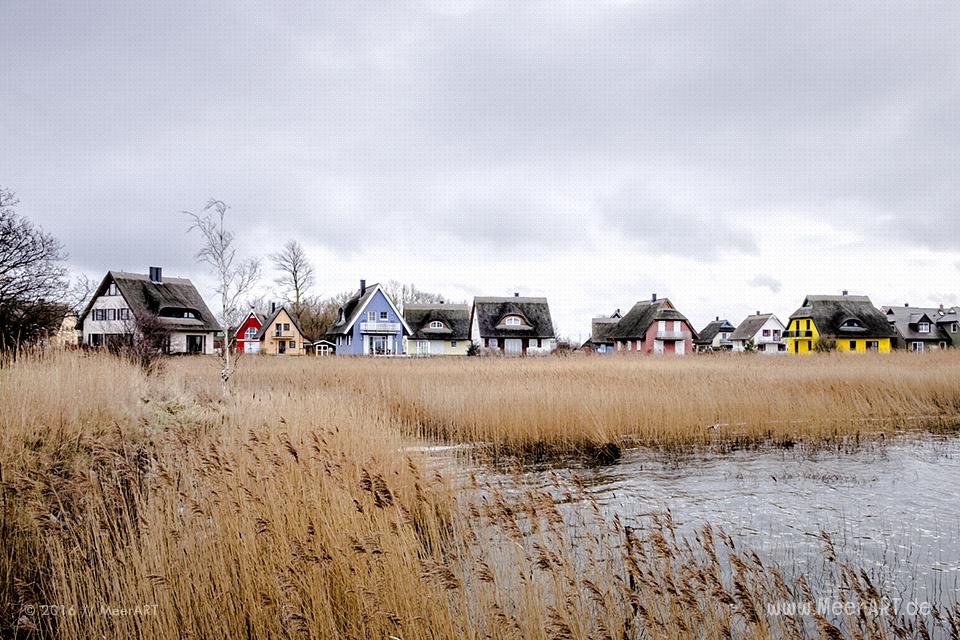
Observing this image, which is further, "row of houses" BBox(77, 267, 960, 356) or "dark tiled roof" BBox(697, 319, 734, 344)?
"dark tiled roof" BBox(697, 319, 734, 344)

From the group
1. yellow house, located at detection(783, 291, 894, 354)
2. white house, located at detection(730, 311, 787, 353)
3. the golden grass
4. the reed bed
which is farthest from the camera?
white house, located at detection(730, 311, 787, 353)

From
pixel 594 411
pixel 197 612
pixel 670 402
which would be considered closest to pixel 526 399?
pixel 594 411

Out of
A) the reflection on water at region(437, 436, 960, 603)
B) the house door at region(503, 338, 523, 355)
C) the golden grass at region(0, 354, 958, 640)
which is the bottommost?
the reflection on water at region(437, 436, 960, 603)

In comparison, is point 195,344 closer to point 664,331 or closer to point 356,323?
point 356,323

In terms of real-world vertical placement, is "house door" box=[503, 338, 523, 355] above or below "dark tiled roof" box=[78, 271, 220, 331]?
below

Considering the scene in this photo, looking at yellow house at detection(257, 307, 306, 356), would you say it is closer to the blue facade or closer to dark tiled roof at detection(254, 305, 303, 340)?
dark tiled roof at detection(254, 305, 303, 340)

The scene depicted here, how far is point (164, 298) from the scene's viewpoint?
4925cm

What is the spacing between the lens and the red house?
56.7 metres

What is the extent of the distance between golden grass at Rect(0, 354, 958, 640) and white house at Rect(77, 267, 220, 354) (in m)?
43.7

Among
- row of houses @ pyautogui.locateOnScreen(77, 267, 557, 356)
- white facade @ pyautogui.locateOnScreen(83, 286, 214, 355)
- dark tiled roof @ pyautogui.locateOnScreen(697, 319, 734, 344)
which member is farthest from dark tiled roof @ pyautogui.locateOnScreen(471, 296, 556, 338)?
dark tiled roof @ pyautogui.locateOnScreen(697, 319, 734, 344)

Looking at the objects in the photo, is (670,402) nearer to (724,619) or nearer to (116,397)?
(724,619)

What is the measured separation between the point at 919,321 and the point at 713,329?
29.3 m

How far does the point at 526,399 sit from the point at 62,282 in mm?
15712

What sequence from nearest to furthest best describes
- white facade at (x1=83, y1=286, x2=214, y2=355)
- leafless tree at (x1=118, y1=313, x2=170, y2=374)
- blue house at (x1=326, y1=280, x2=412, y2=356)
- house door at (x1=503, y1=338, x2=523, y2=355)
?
leafless tree at (x1=118, y1=313, x2=170, y2=374), white facade at (x1=83, y1=286, x2=214, y2=355), blue house at (x1=326, y1=280, x2=412, y2=356), house door at (x1=503, y1=338, x2=523, y2=355)
